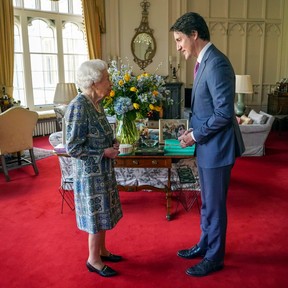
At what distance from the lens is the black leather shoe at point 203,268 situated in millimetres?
2420

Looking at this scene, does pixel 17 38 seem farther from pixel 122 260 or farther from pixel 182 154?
pixel 122 260

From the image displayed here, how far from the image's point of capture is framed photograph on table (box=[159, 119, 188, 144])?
3580 mm

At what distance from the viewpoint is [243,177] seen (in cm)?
482

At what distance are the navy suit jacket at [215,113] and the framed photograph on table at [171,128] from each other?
1245 millimetres

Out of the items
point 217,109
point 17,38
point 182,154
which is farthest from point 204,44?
point 17,38

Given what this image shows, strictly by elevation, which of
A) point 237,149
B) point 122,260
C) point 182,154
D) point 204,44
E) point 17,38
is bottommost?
point 122,260

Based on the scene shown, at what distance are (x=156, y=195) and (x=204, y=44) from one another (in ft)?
7.56

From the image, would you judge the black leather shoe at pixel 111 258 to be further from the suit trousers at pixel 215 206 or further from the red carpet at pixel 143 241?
the suit trousers at pixel 215 206

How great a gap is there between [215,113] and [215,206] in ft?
2.08

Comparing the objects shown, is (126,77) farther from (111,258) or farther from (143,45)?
(143,45)

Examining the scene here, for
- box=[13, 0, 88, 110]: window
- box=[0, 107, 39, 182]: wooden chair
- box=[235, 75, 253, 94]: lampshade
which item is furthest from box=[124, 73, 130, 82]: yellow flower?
box=[13, 0, 88, 110]: window

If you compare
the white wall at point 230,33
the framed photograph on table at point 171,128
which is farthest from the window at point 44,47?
the framed photograph on table at point 171,128

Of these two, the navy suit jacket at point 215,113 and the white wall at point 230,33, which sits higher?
the white wall at point 230,33

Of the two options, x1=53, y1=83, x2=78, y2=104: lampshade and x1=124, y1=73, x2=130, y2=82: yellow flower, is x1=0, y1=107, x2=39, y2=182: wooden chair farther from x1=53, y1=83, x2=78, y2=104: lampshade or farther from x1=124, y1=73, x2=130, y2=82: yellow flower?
x1=124, y1=73, x2=130, y2=82: yellow flower
